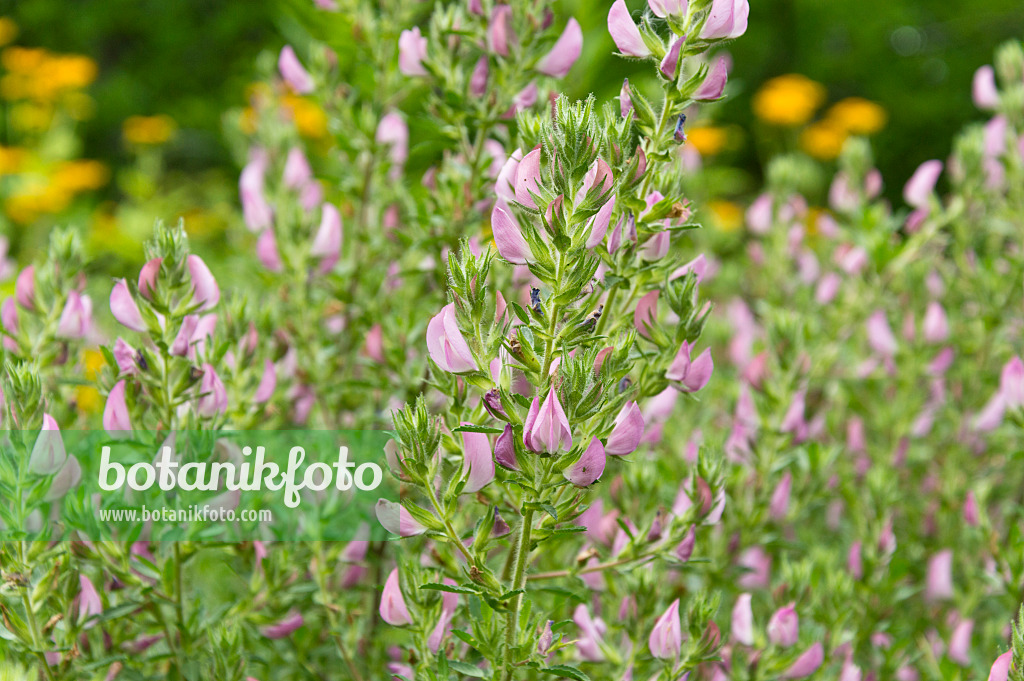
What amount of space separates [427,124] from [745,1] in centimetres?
69

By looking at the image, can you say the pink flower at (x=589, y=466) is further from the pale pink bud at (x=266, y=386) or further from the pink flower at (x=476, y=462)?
the pale pink bud at (x=266, y=386)

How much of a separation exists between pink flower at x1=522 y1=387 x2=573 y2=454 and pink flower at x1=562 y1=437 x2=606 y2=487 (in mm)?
30

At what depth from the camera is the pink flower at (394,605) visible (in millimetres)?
1062

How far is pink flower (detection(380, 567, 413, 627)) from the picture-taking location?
1.06 meters

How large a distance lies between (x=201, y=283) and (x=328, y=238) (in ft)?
1.76

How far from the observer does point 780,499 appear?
5.16 ft

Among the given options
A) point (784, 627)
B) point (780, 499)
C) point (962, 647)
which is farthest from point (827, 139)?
point (784, 627)

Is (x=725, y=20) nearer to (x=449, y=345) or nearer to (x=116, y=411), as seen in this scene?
(x=449, y=345)

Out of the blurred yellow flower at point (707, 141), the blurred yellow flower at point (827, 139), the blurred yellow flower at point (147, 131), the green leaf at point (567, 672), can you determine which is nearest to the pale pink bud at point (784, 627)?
the green leaf at point (567, 672)

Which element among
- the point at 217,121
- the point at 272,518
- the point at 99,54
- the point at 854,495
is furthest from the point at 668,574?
the point at 99,54

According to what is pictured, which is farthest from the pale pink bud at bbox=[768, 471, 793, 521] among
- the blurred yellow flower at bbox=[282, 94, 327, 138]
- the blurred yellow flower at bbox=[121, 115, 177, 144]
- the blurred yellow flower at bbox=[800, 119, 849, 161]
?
the blurred yellow flower at bbox=[121, 115, 177, 144]

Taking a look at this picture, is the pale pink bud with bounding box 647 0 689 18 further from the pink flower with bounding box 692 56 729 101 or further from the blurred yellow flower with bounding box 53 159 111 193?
the blurred yellow flower with bounding box 53 159 111 193

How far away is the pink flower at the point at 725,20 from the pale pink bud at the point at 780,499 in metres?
0.85

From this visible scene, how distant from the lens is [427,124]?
5.13ft
